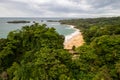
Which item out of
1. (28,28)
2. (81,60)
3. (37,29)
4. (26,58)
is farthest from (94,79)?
(28,28)

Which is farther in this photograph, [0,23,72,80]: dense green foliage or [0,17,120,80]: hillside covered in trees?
[0,17,120,80]: hillside covered in trees

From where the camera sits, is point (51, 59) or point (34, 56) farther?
point (34, 56)

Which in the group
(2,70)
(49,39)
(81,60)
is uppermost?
(49,39)

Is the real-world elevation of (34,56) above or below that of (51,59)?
below

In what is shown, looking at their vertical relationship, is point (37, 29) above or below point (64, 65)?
above

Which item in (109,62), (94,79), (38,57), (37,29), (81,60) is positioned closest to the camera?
(94,79)

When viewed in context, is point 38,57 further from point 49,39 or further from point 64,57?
point 49,39

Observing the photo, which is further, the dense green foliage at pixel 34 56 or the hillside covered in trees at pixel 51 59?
the hillside covered in trees at pixel 51 59

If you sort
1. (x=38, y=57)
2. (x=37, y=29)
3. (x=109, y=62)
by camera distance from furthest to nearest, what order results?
1. (x=37, y=29)
2. (x=109, y=62)
3. (x=38, y=57)
